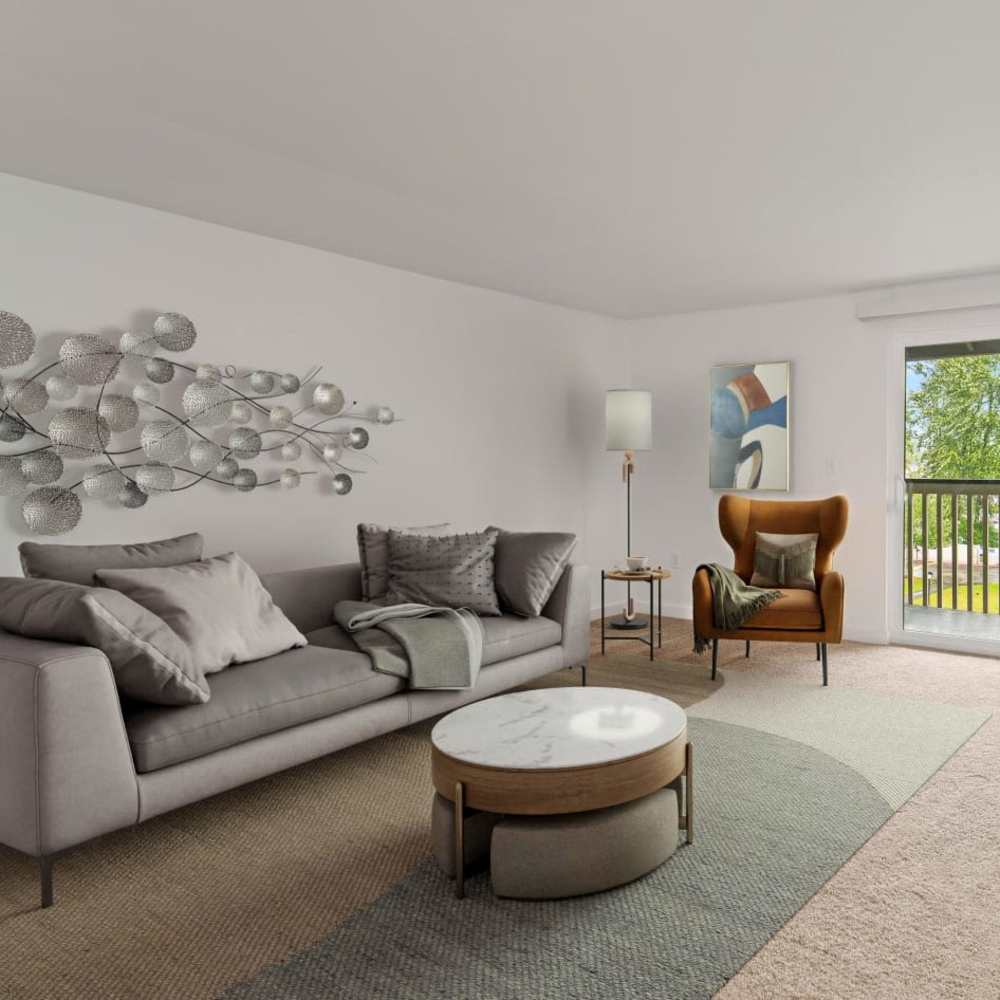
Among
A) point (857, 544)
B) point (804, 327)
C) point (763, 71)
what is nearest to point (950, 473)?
point (857, 544)

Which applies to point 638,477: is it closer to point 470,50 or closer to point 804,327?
point 804,327

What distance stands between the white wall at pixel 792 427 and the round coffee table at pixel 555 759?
3.37 metres

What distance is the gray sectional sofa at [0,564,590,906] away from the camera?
2.31 metres

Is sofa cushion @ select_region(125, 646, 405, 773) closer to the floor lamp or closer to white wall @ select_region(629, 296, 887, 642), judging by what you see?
the floor lamp

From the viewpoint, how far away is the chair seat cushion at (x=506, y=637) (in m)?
3.62

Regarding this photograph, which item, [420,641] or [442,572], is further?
[442,572]

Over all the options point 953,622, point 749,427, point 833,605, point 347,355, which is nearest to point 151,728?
point 347,355

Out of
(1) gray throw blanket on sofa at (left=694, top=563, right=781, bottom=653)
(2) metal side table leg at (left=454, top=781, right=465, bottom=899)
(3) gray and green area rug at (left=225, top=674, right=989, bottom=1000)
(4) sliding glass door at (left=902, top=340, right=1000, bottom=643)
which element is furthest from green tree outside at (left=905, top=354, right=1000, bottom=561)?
(2) metal side table leg at (left=454, top=781, right=465, bottom=899)

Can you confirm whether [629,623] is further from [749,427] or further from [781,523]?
[749,427]

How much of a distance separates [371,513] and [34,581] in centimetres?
225

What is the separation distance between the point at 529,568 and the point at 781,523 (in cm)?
197

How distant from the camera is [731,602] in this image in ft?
15.2

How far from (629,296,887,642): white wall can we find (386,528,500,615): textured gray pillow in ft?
8.87

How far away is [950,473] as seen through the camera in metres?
5.48
